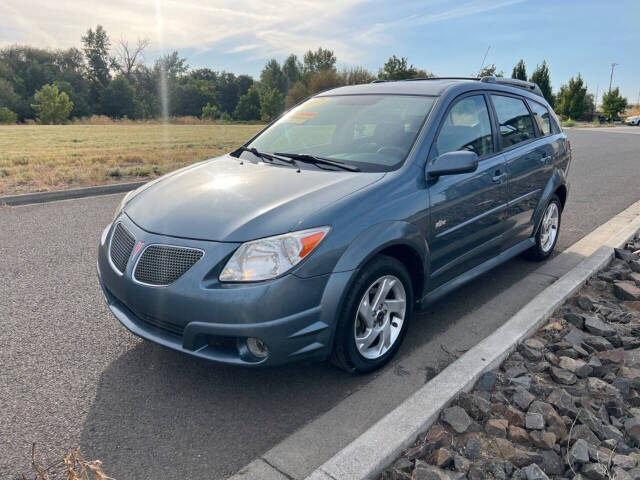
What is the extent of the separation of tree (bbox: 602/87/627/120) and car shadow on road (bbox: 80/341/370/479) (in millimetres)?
72654

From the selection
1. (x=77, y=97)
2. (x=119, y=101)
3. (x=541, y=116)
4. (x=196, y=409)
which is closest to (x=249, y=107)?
(x=119, y=101)

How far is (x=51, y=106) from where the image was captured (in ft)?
191

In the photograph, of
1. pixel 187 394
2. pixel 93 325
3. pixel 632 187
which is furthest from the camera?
pixel 632 187

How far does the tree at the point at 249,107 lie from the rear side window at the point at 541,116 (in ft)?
270

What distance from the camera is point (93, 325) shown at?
3.79 meters

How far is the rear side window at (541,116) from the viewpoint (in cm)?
515

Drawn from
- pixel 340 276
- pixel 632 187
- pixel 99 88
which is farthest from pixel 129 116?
pixel 340 276

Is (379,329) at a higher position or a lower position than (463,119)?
lower

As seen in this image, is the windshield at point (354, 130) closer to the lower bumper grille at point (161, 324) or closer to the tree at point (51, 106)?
the lower bumper grille at point (161, 324)

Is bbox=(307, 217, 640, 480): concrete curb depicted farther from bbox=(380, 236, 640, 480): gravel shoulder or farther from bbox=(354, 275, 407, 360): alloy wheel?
bbox=(354, 275, 407, 360): alloy wheel

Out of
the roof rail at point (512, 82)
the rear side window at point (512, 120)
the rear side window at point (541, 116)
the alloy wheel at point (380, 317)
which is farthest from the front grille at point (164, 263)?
the rear side window at point (541, 116)

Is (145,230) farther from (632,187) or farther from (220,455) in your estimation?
(632,187)

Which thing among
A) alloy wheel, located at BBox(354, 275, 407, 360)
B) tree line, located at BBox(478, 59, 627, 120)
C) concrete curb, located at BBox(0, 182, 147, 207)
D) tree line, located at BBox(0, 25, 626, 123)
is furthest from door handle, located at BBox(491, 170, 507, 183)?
tree line, located at BBox(478, 59, 627, 120)

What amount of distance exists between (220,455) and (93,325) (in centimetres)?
178
